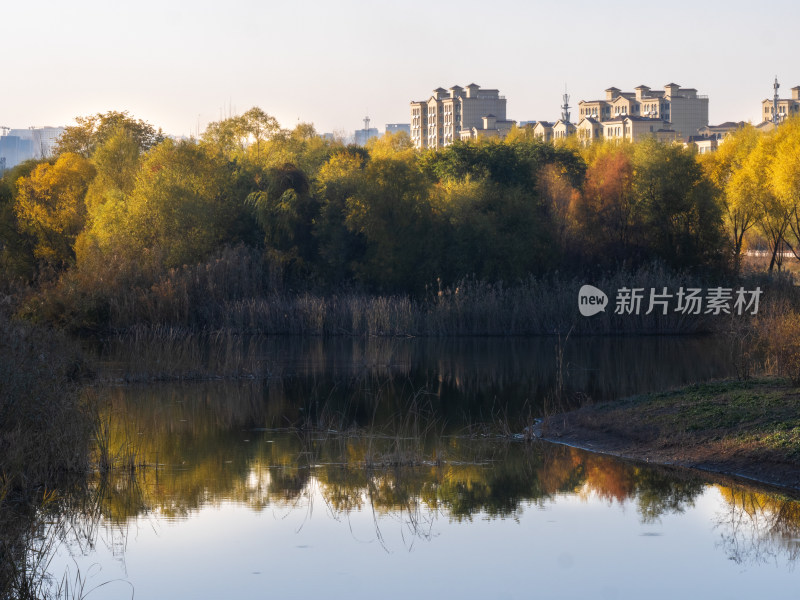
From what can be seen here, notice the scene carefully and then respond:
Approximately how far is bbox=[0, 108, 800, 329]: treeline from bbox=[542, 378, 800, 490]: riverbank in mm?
17554

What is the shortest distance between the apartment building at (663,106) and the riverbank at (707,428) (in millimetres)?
123409

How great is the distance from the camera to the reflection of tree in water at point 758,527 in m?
8.93

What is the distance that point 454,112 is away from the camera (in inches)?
5517

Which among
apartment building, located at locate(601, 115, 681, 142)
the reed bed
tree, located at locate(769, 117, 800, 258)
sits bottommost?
the reed bed

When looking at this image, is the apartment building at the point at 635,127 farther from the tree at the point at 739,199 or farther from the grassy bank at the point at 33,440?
the grassy bank at the point at 33,440

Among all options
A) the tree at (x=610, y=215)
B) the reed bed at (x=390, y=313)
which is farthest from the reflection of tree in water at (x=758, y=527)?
the tree at (x=610, y=215)

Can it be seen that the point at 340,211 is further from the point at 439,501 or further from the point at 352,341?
the point at 439,501

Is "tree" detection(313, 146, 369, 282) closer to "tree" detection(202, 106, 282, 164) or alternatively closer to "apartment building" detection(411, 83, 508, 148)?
"tree" detection(202, 106, 282, 164)

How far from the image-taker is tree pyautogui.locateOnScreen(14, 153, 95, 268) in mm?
39094

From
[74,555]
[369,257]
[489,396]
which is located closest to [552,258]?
[369,257]

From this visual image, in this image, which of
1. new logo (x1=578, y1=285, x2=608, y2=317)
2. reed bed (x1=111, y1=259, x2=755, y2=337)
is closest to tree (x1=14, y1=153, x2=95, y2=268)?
reed bed (x1=111, y1=259, x2=755, y2=337)

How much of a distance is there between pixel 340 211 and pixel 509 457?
22.7m

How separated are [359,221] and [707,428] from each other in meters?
22.7

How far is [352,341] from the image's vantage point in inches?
→ 1105
